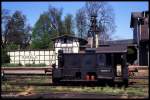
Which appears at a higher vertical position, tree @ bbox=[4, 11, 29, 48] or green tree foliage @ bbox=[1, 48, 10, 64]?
tree @ bbox=[4, 11, 29, 48]

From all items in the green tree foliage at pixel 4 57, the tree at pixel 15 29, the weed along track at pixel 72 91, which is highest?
the tree at pixel 15 29

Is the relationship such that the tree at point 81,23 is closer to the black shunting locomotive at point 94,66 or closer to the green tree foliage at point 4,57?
the green tree foliage at point 4,57

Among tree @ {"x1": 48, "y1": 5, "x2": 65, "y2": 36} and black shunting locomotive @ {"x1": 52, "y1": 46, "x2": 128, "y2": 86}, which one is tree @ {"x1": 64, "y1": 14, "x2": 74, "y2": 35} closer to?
tree @ {"x1": 48, "y1": 5, "x2": 65, "y2": 36}

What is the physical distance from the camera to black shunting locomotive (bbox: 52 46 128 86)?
2058cm

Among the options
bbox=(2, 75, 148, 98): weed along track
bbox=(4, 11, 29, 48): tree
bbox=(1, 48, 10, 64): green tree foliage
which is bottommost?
bbox=(2, 75, 148, 98): weed along track

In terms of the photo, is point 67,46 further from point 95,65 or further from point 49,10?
point 95,65

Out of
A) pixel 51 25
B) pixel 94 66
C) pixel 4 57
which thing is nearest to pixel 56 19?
pixel 51 25

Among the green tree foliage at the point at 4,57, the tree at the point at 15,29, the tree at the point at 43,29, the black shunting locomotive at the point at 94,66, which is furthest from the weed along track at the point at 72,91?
the tree at the point at 43,29

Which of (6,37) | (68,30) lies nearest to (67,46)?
(6,37)


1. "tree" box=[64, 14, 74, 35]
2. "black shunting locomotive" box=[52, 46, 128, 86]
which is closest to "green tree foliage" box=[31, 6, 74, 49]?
"tree" box=[64, 14, 74, 35]

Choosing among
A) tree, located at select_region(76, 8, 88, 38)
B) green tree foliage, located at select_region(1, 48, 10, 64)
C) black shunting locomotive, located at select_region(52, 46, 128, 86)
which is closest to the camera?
black shunting locomotive, located at select_region(52, 46, 128, 86)

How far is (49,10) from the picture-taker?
97500mm

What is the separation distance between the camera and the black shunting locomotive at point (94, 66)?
2058 cm

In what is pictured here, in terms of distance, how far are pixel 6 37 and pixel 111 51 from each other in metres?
65.0
